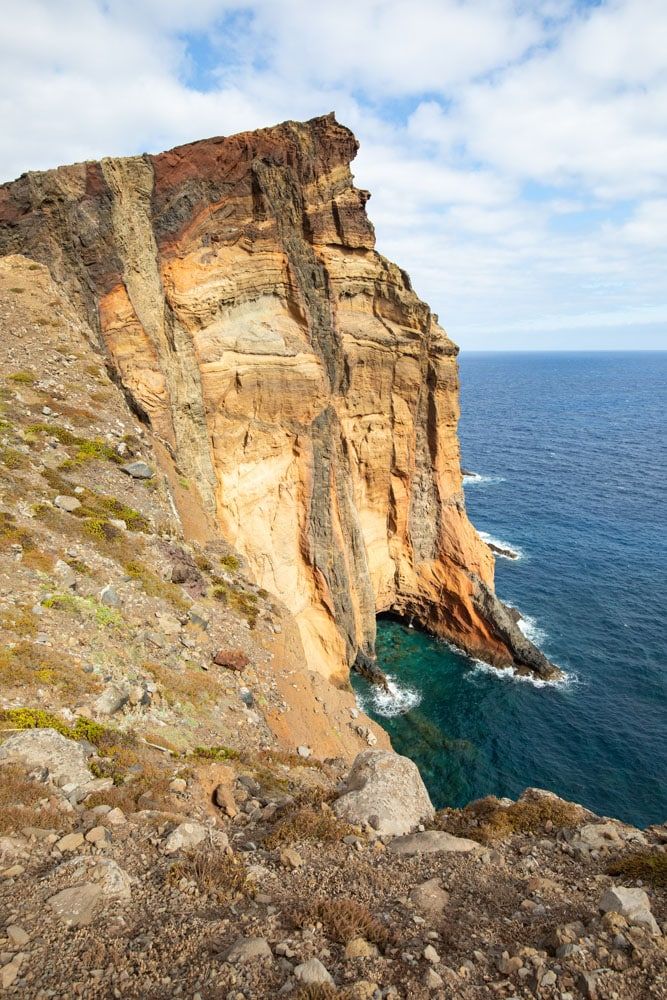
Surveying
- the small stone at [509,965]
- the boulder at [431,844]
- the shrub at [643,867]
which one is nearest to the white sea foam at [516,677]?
the boulder at [431,844]

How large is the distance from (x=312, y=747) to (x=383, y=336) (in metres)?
29.5

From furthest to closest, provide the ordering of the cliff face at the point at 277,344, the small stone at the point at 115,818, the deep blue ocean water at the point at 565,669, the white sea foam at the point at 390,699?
1. the white sea foam at the point at 390,699
2. the deep blue ocean water at the point at 565,669
3. the cliff face at the point at 277,344
4. the small stone at the point at 115,818

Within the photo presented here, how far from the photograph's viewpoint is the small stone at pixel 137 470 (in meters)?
22.3

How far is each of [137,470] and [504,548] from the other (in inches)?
2001

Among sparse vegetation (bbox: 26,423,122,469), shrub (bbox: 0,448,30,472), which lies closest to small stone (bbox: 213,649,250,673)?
sparse vegetation (bbox: 26,423,122,469)

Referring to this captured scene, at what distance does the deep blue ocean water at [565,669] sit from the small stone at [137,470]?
78.0 ft

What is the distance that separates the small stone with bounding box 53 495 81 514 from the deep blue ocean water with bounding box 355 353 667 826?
2509 centimetres

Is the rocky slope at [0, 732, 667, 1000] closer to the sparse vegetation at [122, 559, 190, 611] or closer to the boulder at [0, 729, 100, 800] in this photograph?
the boulder at [0, 729, 100, 800]

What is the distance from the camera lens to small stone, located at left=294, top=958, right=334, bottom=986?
678 cm

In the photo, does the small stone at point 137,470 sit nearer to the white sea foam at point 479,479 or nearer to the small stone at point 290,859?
the small stone at point 290,859

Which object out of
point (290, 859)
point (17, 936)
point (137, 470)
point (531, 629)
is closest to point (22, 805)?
point (17, 936)

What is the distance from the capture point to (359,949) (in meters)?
7.43

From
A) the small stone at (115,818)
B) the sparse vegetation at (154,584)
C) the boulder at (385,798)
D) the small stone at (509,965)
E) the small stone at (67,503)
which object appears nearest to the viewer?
the small stone at (509,965)

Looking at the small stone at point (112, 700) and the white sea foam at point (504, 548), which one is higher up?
the small stone at point (112, 700)
